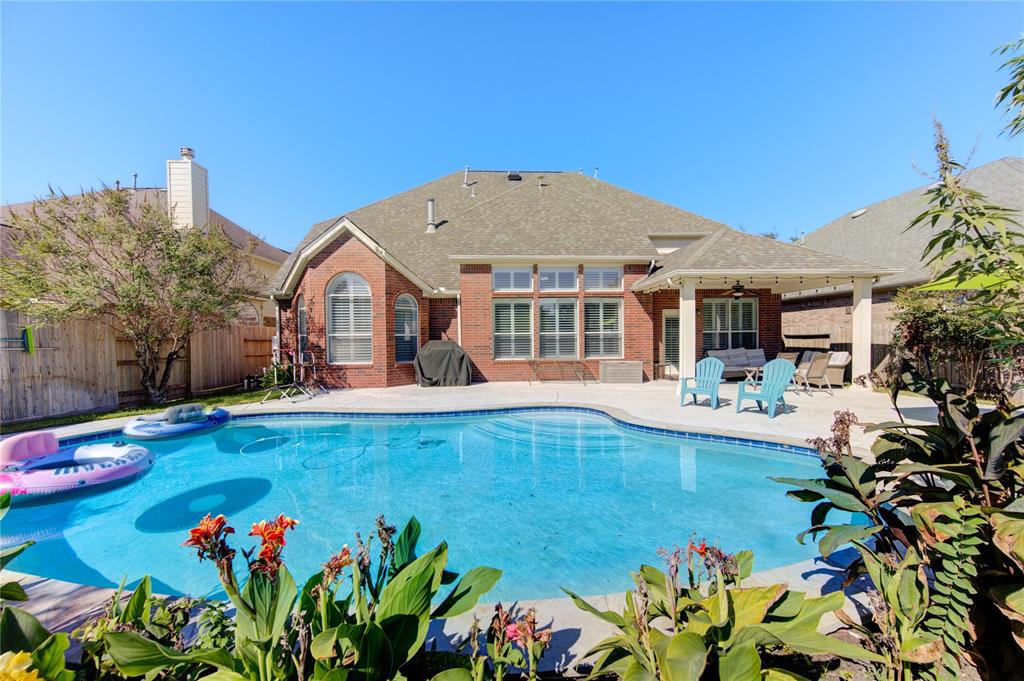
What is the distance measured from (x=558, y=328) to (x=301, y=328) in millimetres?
8807

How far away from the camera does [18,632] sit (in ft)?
4.67

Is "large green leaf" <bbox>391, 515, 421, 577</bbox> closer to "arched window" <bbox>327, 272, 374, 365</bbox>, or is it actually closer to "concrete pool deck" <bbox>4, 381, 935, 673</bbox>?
"concrete pool deck" <bbox>4, 381, 935, 673</bbox>

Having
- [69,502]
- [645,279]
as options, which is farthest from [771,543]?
[645,279]

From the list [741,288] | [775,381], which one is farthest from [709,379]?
[741,288]

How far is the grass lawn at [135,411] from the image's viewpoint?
8.69 metres

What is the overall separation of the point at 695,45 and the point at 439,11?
269 inches

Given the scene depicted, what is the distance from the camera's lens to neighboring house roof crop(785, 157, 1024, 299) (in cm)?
1382

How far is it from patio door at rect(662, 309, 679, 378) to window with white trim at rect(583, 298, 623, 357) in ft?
5.76

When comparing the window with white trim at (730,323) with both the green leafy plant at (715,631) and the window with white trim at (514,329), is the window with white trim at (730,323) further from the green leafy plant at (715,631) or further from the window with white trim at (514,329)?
the green leafy plant at (715,631)

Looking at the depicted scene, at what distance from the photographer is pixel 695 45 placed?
1095 centimetres

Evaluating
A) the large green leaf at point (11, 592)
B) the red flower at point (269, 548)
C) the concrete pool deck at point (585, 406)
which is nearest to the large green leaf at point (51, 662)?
the large green leaf at point (11, 592)

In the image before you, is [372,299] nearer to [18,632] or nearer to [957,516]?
[18,632]

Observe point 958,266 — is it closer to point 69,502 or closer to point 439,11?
point 69,502

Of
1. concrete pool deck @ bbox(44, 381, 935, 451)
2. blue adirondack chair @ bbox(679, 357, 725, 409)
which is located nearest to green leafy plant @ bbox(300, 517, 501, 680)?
concrete pool deck @ bbox(44, 381, 935, 451)
